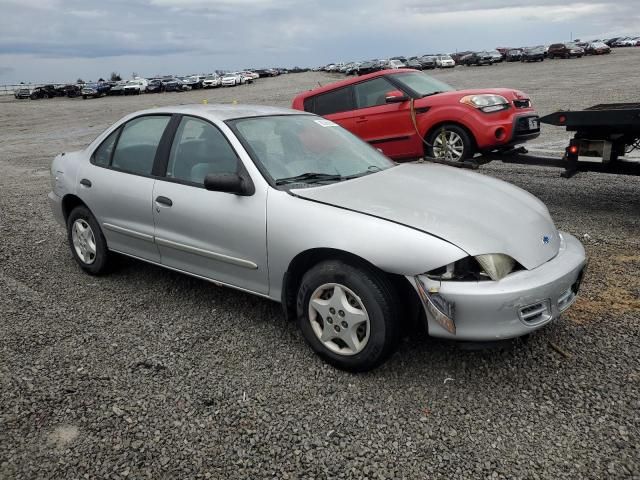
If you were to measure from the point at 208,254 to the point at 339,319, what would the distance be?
114 cm

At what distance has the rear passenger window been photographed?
875 cm

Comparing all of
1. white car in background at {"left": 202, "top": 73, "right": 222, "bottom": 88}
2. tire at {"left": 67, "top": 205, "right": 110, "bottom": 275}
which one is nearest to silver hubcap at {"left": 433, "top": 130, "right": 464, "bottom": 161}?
tire at {"left": 67, "top": 205, "right": 110, "bottom": 275}

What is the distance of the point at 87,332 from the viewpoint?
397 cm

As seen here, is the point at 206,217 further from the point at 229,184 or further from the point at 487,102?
the point at 487,102

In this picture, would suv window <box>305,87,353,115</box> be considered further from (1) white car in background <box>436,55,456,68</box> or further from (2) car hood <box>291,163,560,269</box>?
(1) white car in background <box>436,55,456,68</box>

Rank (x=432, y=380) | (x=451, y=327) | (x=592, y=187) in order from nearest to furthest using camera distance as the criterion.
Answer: (x=451, y=327) → (x=432, y=380) → (x=592, y=187)

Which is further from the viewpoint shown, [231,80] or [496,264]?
[231,80]

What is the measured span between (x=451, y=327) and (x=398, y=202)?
81 centimetres

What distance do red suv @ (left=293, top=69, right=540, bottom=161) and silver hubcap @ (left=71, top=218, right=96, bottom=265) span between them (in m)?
4.67

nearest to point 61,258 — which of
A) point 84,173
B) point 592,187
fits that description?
point 84,173

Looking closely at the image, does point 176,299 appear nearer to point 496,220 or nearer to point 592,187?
point 496,220

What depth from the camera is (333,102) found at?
8875 millimetres

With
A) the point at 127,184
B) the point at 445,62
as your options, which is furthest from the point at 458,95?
the point at 445,62

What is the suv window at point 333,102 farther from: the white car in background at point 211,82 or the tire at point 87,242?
the white car in background at point 211,82
